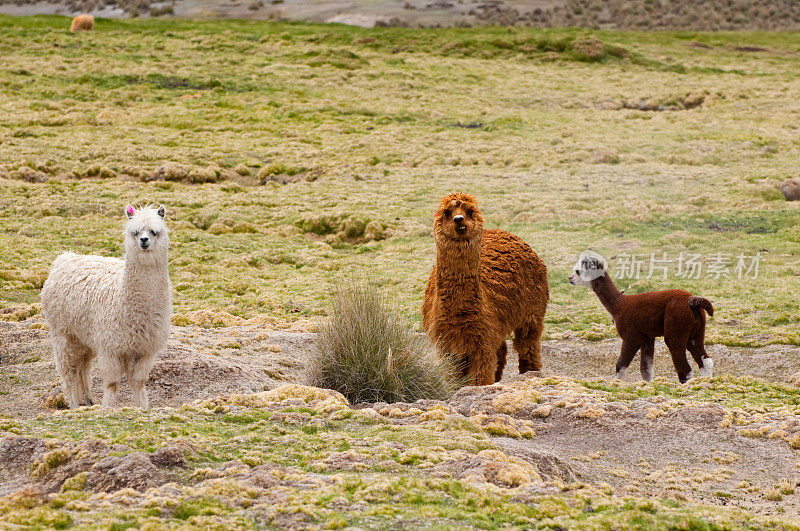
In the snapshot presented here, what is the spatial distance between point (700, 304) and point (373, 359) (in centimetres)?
379

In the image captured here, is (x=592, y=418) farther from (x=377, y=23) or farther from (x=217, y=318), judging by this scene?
(x=377, y=23)

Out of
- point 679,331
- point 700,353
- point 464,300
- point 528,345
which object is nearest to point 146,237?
point 464,300

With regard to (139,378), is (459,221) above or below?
above

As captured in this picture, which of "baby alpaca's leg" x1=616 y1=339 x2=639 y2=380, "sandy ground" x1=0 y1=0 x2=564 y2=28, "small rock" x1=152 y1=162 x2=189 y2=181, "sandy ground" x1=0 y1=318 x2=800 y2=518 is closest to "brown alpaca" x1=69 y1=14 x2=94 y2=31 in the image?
"sandy ground" x1=0 y1=0 x2=564 y2=28

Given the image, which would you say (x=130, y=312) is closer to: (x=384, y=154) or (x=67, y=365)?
(x=67, y=365)

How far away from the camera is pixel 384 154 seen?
24.0 meters

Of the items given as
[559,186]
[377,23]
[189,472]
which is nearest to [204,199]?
[559,186]

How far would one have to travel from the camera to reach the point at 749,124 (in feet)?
89.0

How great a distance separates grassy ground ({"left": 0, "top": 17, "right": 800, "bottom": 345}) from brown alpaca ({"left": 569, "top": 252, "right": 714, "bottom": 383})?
6.28 ft

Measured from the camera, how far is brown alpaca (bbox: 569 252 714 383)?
9969 mm

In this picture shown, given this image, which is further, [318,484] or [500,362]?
[500,362]

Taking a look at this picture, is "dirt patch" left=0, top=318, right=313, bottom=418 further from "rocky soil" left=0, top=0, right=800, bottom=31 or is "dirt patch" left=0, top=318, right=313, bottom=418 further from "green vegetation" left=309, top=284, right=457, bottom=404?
"rocky soil" left=0, top=0, right=800, bottom=31

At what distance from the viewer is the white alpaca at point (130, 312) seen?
27.0 ft

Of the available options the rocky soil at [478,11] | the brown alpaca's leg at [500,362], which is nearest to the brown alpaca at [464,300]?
the brown alpaca's leg at [500,362]
